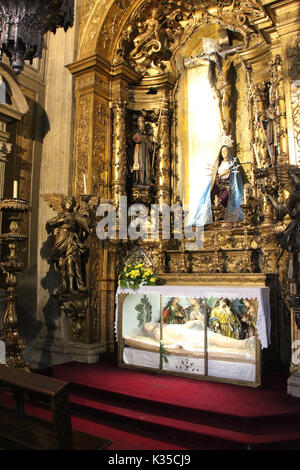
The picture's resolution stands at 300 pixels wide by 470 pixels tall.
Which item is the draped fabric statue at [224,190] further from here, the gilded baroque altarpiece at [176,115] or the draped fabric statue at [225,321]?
the draped fabric statue at [225,321]

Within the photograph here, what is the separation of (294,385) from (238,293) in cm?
130

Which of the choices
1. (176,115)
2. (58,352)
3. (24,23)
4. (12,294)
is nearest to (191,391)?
(12,294)

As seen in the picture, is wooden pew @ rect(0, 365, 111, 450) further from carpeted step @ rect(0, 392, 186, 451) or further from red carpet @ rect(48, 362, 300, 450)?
red carpet @ rect(48, 362, 300, 450)

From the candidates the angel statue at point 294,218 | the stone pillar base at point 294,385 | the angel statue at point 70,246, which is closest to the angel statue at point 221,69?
the angel statue at point 294,218

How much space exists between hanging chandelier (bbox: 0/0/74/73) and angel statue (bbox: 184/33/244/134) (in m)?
4.08

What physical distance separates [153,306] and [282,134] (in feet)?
11.1

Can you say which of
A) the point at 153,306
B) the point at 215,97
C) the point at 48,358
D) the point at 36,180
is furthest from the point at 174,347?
the point at 215,97

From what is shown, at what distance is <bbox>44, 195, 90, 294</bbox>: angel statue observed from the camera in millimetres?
6621

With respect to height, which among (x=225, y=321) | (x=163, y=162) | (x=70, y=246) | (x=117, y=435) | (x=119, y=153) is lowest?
(x=117, y=435)

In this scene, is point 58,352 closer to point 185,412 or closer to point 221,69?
point 185,412

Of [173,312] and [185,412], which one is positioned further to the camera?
[173,312]

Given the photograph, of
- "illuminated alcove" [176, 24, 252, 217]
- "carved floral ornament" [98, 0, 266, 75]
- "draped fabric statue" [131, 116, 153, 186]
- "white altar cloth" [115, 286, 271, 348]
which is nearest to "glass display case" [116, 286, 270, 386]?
"white altar cloth" [115, 286, 271, 348]

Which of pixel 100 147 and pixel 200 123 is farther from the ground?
pixel 200 123

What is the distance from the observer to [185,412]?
166 inches
